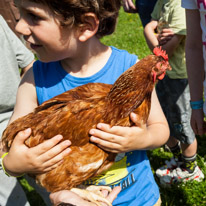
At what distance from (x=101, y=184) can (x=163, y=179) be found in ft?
4.72

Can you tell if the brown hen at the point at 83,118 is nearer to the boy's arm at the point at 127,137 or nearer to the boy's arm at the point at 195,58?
the boy's arm at the point at 127,137

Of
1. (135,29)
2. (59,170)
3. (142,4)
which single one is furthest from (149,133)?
(135,29)

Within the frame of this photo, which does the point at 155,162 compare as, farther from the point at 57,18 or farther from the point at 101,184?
the point at 57,18

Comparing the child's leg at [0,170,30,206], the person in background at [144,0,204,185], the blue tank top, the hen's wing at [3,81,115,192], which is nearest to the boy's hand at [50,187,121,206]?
the hen's wing at [3,81,115,192]

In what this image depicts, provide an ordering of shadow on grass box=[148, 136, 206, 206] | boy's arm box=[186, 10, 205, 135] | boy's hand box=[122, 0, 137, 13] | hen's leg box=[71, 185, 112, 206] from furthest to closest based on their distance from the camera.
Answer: boy's hand box=[122, 0, 137, 13] → shadow on grass box=[148, 136, 206, 206] → boy's arm box=[186, 10, 205, 135] → hen's leg box=[71, 185, 112, 206]

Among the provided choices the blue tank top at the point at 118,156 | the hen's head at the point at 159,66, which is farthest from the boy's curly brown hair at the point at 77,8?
the hen's head at the point at 159,66

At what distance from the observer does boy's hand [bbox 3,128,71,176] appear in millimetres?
1294

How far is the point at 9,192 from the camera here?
2.15 metres

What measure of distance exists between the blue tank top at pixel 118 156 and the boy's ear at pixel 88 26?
8.4 inches

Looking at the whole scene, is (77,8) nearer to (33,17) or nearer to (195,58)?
(33,17)

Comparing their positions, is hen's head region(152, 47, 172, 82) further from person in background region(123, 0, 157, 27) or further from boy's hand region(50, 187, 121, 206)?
person in background region(123, 0, 157, 27)

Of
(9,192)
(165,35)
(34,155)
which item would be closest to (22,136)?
(34,155)

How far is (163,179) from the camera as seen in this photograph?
2.82 m

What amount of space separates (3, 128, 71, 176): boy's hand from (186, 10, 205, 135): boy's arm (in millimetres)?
963
